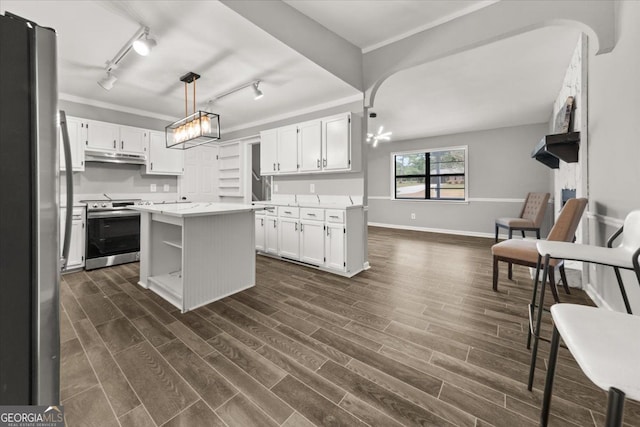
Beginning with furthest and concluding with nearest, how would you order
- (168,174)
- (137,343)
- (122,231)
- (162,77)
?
(168,174) < (122,231) < (162,77) < (137,343)

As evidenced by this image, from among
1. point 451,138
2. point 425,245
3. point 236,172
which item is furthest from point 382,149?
point 236,172

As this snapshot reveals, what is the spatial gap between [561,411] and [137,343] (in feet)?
8.18

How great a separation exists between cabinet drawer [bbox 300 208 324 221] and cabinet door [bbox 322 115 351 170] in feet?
2.13

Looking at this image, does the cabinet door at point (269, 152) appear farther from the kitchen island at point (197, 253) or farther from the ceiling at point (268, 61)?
the kitchen island at point (197, 253)

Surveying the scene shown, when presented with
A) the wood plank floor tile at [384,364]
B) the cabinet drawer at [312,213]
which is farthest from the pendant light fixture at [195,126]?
the wood plank floor tile at [384,364]

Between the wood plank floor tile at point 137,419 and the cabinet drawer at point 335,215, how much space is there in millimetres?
2479

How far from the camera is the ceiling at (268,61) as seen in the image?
214cm

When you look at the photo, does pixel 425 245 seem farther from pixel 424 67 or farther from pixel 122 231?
pixel 122 231

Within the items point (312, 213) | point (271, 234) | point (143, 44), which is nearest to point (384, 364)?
point (312, 213)

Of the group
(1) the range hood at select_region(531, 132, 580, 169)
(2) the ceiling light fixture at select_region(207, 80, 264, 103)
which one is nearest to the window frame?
(1) the range hood at select_region(531, 132, 580, 169)

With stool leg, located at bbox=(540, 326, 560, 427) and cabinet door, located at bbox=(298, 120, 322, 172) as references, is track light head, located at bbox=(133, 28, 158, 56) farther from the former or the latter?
stool leg, located at bbox=(540, 326, 560, 427)

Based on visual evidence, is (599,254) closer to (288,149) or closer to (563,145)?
(563,145)

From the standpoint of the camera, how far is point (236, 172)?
5.50 m

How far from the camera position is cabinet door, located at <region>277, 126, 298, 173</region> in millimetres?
4148
